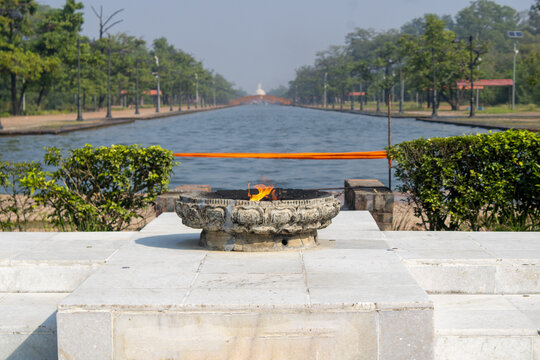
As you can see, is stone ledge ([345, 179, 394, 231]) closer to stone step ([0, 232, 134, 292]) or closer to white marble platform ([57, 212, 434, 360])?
stone step ([0, 232, 134, 292])

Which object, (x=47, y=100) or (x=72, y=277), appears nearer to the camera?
(x=72, y=277)

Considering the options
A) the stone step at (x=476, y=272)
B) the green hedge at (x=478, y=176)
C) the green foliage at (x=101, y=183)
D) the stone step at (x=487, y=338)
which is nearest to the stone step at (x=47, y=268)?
the green foliage at (x=101, y=183)

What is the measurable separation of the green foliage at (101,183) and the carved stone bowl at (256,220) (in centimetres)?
235

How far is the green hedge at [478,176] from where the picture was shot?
748 cm

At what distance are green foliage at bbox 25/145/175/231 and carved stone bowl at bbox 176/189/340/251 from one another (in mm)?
2353

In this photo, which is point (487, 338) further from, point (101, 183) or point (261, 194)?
point (101, 183)

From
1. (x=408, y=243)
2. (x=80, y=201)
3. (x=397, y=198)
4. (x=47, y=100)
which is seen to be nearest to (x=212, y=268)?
(x=408, y=243)

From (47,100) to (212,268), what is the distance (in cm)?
8528

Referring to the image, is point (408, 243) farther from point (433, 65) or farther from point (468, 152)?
point (433, 65)

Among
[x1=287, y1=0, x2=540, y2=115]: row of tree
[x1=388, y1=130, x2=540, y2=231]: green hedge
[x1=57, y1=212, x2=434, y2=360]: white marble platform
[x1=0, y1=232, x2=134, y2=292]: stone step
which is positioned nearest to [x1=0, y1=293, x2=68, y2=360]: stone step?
[x1=57, y1=212, x2=434, y2=360]: white marble platform

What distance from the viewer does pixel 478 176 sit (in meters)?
7.55

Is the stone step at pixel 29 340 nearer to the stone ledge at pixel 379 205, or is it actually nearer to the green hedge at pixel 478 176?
the green hedge at pixel 478 176

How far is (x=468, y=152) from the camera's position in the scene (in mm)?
7656

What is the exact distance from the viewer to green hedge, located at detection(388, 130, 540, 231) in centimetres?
748
